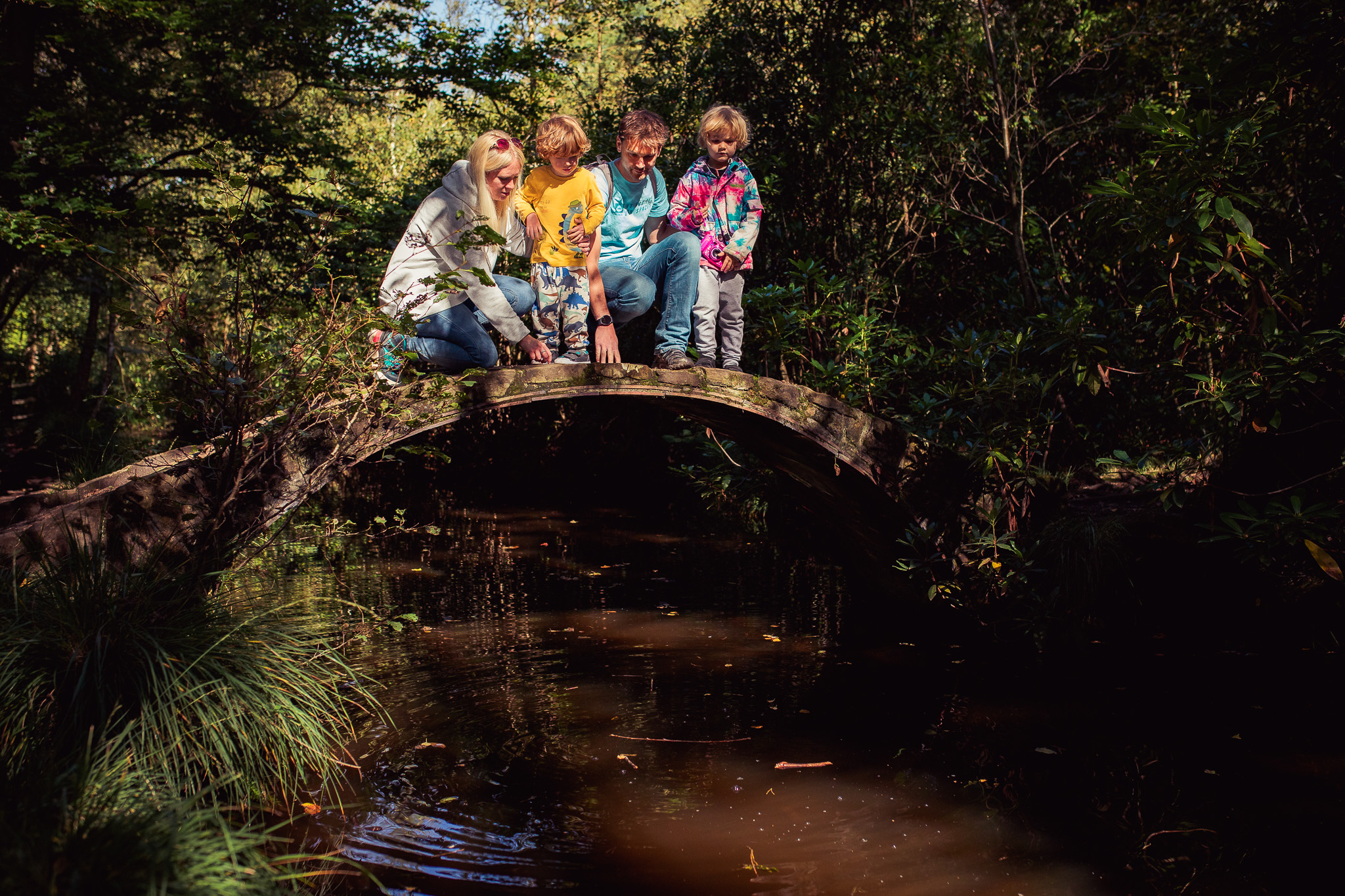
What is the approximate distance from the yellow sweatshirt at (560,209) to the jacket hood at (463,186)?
0.96 feet

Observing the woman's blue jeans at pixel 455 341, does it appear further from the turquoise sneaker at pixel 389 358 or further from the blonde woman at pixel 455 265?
the turquoise sneaker at pixel 389 358

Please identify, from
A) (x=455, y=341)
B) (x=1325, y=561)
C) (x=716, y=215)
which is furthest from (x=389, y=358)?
(x=1325, y=561)

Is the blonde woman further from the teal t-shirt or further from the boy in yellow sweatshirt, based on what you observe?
the teal t-shirt

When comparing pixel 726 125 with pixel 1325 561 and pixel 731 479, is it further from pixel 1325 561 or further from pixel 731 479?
pixel 731 479

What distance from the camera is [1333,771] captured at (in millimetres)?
4293

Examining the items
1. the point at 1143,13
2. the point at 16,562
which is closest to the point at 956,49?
the point at 1143,13

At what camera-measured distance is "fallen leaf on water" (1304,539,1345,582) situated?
181 inches

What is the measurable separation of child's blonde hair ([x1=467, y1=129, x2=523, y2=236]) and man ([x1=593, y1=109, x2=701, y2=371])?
2.34 feet

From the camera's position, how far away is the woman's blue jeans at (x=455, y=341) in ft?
15.8

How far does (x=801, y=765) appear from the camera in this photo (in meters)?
4.44

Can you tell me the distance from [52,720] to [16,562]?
0.89 meters

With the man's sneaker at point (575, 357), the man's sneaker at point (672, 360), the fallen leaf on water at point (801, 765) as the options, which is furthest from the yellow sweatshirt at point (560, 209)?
the fallen leaf on water at point (801, 765)

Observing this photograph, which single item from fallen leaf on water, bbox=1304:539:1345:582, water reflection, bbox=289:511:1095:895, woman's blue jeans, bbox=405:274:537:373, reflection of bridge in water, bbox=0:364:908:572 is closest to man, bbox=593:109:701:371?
reflection of bridge in water, bbox=0:364:908:572

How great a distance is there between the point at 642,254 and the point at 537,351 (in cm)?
95
